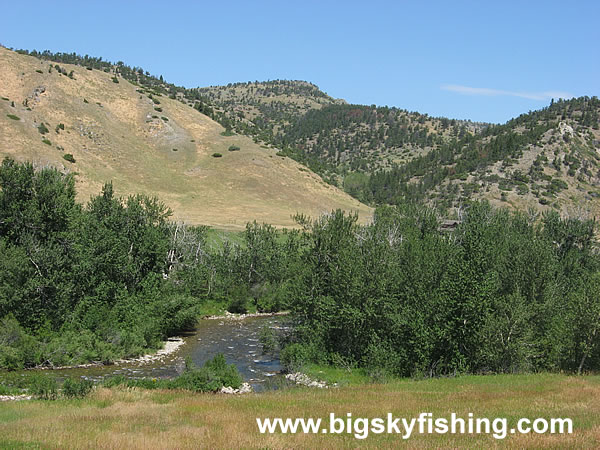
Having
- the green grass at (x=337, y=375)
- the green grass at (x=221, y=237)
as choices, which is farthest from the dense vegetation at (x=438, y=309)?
the green grass at (x=221, y=237)

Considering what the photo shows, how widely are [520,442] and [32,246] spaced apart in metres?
31.0

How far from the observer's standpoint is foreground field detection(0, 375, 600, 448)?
12406 mm

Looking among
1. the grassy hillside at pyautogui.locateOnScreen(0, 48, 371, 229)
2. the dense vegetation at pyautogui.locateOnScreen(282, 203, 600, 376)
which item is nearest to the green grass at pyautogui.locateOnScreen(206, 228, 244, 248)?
the grassy hillside at pyautogui.locateOnScreen(0, 48, 371, 229)

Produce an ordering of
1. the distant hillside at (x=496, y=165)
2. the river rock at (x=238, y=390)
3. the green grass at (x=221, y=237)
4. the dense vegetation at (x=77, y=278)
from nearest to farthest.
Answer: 1. the river rock at (x=238, y=390)
2. the dense vegetation at (x=77, y=278)
3. the green grass at (x=221, y=237)
4. the distant hillside at (x=496, y=165)

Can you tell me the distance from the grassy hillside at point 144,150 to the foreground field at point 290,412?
184 feet

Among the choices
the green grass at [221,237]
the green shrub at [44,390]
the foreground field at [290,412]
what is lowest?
the green shrub at [44,390]

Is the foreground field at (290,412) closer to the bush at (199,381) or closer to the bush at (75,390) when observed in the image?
the bush at (75,390)

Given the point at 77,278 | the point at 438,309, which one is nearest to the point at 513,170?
the point at 438,309

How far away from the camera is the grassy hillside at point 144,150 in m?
90.4

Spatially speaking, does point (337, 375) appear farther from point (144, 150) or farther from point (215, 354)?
point (144, 150)

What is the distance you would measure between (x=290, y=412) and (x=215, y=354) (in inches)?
742

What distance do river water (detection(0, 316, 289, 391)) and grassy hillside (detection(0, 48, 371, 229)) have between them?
33104mm

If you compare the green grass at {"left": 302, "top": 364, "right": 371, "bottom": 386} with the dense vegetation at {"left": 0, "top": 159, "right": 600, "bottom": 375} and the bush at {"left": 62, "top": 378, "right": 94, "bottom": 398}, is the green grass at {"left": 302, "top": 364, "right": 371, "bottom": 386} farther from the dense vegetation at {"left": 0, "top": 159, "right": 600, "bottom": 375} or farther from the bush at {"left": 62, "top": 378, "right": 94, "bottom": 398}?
the bush at {"left": 62, "top": 378, "right": 94, "bottom": 398}

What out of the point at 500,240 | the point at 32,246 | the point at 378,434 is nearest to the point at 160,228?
the point at 32,246
